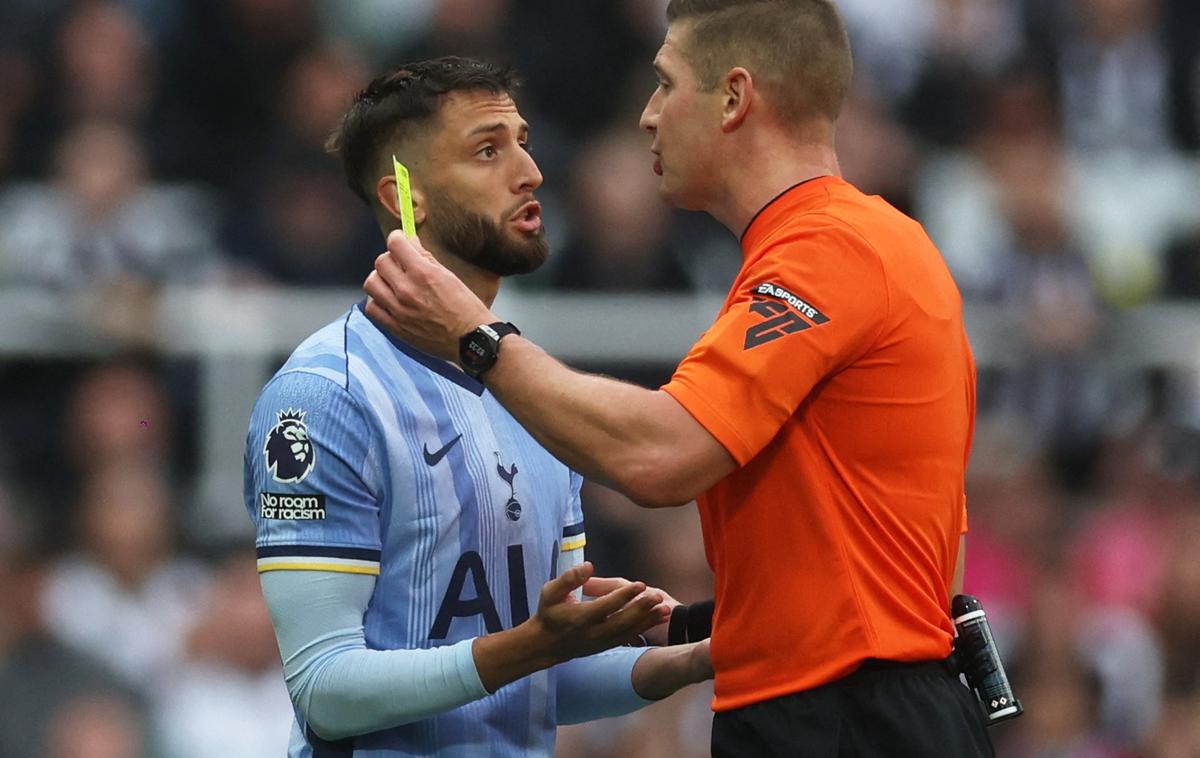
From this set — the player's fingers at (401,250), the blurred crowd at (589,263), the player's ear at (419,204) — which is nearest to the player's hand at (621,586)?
the player's fingers at (401,250)

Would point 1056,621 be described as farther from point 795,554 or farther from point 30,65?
point 30,65

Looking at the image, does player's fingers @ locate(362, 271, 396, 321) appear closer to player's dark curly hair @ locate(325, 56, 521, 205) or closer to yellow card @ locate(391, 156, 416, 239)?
yellow card @ locate(391, 156, 416, 239)

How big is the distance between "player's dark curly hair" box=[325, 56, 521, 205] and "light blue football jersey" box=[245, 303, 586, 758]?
44cm

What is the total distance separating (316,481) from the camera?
388 cm

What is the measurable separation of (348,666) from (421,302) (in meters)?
0.74

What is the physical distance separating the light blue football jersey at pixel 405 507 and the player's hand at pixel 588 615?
0.45m

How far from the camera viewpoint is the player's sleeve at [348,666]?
3.78m

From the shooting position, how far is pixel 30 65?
854 cm

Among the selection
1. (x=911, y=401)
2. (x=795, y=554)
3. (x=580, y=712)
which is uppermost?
(x=911, y=401)

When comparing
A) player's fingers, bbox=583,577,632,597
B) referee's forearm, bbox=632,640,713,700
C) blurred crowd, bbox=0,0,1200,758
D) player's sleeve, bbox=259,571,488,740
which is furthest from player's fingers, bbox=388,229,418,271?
blurred crowd, bbox=0,0,1200,758

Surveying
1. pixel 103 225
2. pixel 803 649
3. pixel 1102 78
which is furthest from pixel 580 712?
pixel 1102 78

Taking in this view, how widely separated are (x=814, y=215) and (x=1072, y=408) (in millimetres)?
5290

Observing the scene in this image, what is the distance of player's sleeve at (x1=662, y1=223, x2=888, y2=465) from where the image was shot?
3531mm

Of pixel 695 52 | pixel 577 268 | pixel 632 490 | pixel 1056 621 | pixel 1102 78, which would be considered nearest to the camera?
pixel 632 490
